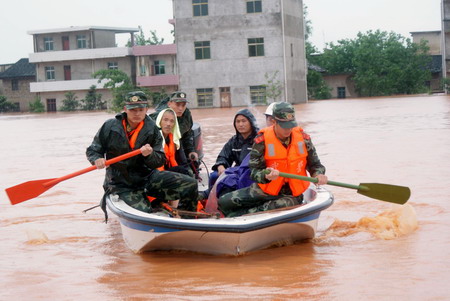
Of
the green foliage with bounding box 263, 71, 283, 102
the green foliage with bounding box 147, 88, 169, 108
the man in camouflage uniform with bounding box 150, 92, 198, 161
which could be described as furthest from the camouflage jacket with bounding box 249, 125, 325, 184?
the green foliage with bounding box 147, 88, 169, 108

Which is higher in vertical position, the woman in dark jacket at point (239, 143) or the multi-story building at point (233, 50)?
the multi-story building at point (233, 50)

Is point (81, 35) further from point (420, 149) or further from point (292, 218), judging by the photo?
point (292, 218)

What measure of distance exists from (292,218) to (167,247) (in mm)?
1213

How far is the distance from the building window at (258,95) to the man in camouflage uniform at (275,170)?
118 feet

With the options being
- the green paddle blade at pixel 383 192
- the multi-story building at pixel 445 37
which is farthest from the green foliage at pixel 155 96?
the green paddle blade at pixel 383 192

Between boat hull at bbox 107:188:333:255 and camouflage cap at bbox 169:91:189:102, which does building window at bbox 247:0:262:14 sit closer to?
camouflage cap at bbox 169:91:189:102

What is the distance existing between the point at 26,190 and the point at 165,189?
4.86 ft

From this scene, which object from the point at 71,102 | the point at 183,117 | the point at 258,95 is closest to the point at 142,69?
the point at 71,102

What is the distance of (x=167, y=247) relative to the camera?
23.1ft

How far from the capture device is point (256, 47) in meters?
43.3

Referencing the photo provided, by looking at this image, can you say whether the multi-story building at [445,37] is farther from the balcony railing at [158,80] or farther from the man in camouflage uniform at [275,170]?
the man in camouflage uniform at [275,170]

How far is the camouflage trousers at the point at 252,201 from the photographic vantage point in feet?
22.9

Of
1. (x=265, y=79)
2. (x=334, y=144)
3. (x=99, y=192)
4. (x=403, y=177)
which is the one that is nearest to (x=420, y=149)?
(x=334, y=144)

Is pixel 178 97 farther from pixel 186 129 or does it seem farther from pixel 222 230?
pixel 222 230
